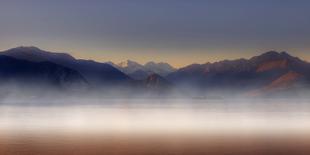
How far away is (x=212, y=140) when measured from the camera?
6606 cm

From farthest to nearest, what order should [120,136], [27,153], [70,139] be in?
1. [120,136]
2. [70,139]
3. [27,153]

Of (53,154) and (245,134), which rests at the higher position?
(245,134)

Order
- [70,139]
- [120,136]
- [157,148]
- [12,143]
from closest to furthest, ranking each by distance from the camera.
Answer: [157,148] → [12,143] → [70,139] → [120,136]

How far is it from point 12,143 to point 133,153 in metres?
16.3

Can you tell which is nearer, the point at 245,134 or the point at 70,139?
the point at 70,139

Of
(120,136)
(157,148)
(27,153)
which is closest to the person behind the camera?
(27,153)

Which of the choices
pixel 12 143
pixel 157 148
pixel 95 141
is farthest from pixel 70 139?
pixel 157 148

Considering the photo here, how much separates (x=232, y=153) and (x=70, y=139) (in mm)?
23733

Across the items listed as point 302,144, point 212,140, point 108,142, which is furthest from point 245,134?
point 108,142

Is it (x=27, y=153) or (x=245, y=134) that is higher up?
(x=245, y=134)

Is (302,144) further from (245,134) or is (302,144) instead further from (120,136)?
(120,136)

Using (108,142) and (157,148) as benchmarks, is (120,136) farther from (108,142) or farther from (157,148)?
(157,148)

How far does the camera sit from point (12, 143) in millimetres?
60125

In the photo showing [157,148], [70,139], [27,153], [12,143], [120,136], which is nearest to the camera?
[27,153]
